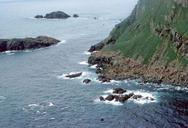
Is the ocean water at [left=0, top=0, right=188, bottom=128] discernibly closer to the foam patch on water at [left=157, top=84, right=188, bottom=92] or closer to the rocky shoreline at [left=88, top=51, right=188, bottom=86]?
the foam patch on water at [left=157, top=84, right=188, bottom=92]

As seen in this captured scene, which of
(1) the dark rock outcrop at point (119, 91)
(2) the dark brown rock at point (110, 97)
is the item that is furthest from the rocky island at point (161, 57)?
(2) the dark brown rock at point (110, 97)

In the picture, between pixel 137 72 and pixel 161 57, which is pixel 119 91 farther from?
pixel 161 57

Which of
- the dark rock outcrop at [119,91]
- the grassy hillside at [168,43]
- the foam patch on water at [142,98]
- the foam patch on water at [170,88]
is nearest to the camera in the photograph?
the foam patch on water at [142,98]

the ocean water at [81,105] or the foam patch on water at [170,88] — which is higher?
the foam patch on water at [170,88]

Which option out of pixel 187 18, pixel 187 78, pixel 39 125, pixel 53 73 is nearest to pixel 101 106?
pixel 39 125

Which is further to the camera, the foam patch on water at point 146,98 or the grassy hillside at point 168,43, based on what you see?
the grassy hillside at point 168,43

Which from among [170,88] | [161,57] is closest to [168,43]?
[161,57]

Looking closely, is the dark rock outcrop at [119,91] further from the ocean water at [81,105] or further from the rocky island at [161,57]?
the rocky island at [161,57]

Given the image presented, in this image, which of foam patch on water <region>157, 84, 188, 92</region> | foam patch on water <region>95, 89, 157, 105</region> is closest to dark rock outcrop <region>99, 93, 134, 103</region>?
foam patch on water <region>95, 89, 157, 105</region>

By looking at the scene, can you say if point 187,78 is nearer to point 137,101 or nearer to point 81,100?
point 137,101
